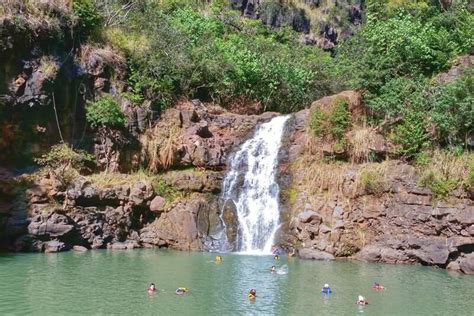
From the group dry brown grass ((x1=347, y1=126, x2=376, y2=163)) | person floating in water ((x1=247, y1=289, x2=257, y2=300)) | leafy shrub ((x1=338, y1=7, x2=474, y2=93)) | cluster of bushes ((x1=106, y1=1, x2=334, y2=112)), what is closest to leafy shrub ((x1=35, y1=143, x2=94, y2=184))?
cluster of bushes ((x1=106, y1=1, x2=334, y2=112))

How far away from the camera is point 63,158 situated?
28.1 m

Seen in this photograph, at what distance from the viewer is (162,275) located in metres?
20.8

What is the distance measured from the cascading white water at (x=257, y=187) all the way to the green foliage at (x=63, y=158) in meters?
7.21

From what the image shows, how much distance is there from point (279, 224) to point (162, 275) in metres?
8.40

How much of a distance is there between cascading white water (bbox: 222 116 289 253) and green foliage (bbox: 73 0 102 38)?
10397 mm

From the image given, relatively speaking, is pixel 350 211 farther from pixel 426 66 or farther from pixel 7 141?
pixel 7 141

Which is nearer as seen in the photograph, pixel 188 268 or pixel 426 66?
pixel 188 268

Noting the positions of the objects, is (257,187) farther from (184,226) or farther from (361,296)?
(361,296)

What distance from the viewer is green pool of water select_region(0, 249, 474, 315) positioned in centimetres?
1634

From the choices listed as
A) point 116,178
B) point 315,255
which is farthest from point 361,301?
point 116,178

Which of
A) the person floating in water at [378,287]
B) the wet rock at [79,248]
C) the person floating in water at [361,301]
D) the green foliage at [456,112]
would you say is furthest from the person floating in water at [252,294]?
the green foliage at [456,112]


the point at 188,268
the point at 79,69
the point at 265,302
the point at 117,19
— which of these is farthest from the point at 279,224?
the point at 117,19

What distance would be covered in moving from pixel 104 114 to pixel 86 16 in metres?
5.77

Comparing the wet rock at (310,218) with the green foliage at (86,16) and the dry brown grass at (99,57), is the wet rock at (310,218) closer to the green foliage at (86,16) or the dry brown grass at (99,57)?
the dry brown grass at (99,57)
